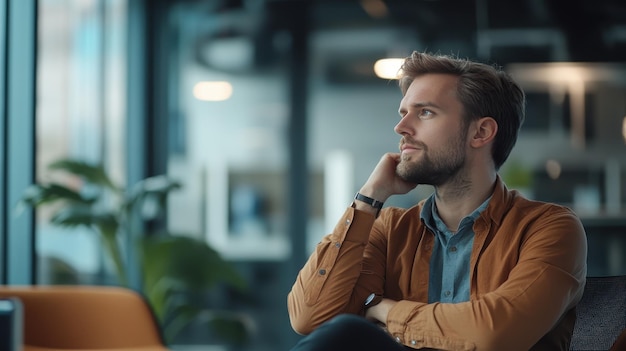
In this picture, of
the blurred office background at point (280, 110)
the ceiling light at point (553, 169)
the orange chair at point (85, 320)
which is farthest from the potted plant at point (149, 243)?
the ceiling light at point (553, 169)

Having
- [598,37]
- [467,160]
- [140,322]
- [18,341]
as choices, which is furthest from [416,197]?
[18,341]

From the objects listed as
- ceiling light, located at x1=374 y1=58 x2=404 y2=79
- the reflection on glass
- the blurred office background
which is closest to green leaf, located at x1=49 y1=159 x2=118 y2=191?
the reflection on glass

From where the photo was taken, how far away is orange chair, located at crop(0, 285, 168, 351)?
3506mm

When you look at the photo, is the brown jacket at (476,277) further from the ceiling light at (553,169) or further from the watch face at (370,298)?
the ceiling light at (553,169)

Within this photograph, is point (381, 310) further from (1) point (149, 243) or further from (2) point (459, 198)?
(1) point (149, 243)

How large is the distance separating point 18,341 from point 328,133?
13.1 feet

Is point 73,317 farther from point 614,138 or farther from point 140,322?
point 614,138

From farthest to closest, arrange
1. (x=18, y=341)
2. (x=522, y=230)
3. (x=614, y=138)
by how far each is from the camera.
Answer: (x=614, y=138) < (x=522, y=230) < (x=18, y=341)

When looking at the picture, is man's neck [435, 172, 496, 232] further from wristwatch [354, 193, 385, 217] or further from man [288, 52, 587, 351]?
wristwatch [354, 193, 385, 217]

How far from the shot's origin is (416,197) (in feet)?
17.0

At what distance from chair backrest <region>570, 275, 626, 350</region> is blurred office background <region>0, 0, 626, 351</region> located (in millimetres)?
3000

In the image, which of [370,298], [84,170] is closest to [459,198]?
[370,298]

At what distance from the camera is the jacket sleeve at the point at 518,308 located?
1.94 metres

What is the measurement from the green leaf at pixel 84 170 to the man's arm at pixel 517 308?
255cm
